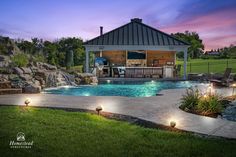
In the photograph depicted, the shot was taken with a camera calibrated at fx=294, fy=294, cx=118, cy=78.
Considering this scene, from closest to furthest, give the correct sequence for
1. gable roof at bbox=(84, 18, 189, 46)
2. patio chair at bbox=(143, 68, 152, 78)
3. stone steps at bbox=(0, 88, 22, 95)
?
stone steps at bbox=(0, 88, 22, 95), patio chair at bbox=(143, 68, 152, 78), gable roof at bbox=(84, 18, 189, 46)

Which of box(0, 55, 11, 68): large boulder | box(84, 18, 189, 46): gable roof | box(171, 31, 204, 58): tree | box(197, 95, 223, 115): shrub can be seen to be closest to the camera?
box(197, 95, 223, 115): shrub

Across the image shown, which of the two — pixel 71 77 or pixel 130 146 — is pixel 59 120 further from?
pixel 71 77

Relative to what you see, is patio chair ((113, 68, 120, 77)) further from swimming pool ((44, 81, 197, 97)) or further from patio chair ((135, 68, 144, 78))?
swimming pool ((44, 81, 197, 97))

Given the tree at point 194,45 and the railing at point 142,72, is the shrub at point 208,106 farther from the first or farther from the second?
the tree at point 194,45

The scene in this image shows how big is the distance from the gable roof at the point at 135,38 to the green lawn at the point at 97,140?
17984 mm

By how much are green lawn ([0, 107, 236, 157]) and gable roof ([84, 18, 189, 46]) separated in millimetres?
17984

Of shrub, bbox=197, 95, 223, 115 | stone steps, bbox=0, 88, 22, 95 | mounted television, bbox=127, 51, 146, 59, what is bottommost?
shrub, bbox=197, 95, 223, 115

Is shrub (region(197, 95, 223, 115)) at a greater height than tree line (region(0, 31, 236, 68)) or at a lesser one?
lesser

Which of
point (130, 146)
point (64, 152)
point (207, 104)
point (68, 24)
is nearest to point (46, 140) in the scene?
point (64, 152)

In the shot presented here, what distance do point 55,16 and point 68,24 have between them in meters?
4.11

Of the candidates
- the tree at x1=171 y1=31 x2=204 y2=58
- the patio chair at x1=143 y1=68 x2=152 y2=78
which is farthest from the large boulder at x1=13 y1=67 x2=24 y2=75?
the tree at x1=171 y1=31 x2=204 y2=58

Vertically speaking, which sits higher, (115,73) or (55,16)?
(55,16)

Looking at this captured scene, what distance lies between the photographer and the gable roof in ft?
79.0

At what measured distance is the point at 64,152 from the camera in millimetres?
4422
